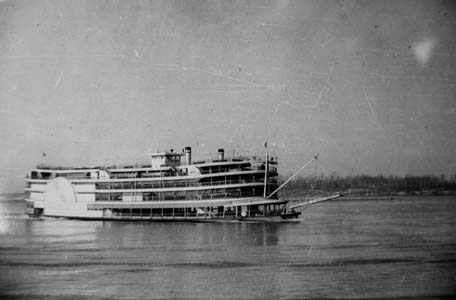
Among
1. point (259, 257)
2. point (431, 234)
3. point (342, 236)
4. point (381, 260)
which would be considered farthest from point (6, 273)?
point (431, 234)

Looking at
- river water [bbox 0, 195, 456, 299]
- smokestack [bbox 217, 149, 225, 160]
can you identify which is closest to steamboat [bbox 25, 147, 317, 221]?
smokestack [bbox 217, 149, 225, 160]

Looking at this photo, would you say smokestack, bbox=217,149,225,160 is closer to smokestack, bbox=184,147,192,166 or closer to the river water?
smokestack, bbox=184,147,192,166

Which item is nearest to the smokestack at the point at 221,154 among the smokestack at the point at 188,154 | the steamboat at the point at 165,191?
the steamboat at the point at 165,191

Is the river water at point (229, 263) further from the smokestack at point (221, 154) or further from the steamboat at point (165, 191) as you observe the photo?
the smokestack at point (221, 154)

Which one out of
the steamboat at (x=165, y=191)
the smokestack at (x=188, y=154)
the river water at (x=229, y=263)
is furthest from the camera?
the smokestack at (x=188, y=154)

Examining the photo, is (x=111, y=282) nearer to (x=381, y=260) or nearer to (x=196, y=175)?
(x=381, y=260)

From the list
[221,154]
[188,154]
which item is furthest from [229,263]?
[188,154]
